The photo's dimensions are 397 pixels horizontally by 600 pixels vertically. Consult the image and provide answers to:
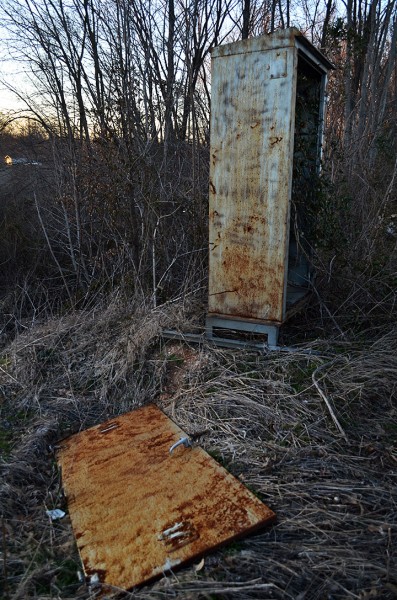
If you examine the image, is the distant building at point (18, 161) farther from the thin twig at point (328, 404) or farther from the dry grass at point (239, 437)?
the thin twig at point (328, 404)

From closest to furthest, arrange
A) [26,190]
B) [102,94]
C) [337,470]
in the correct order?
[337,470] → [102,94] → [26,190]

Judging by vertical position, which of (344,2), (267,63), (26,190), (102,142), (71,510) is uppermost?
(344,2)

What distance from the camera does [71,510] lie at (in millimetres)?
2152

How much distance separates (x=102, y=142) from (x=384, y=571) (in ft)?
15.1

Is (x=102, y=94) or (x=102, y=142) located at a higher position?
(x=102, y=94)

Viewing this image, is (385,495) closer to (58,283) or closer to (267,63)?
(267,63)

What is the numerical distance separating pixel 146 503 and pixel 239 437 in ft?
2.23

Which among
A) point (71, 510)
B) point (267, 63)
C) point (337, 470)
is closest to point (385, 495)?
point (337, 470)

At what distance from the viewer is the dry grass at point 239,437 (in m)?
1.71

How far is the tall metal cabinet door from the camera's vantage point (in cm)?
295

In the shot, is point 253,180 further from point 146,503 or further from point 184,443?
point 146,503

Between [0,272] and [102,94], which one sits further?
[0,272]

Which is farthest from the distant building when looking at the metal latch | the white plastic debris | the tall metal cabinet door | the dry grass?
the white plastic debris

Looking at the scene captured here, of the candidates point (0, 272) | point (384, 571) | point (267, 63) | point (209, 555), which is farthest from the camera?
point (0, 272)
